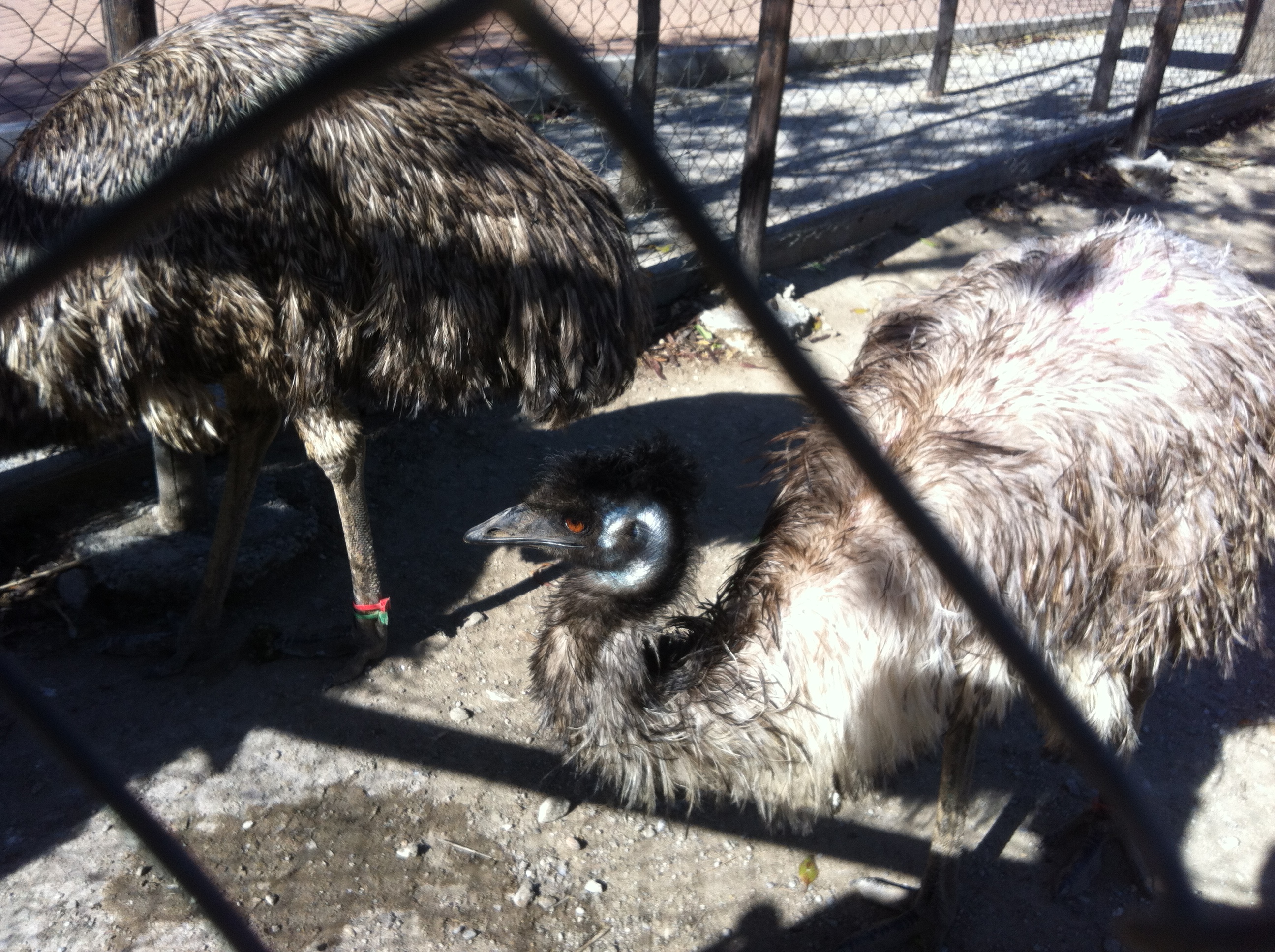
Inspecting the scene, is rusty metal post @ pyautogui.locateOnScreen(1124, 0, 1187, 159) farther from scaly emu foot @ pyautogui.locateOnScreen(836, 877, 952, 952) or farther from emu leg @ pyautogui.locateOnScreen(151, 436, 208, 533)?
emu leg @ pyautogui.locateOnScreen(151, 436, 208, 533)

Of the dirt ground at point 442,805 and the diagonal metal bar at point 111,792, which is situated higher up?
the diagonal metal bar at point 111,792

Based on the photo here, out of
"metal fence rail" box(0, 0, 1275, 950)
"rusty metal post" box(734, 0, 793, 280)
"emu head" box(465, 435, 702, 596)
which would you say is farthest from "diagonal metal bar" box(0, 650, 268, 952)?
"rusty metal post" box(734, 0, 793, 280)

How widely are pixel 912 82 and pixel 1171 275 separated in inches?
257

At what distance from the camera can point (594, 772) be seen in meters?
3.23

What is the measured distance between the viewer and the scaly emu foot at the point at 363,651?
3465 millimetres

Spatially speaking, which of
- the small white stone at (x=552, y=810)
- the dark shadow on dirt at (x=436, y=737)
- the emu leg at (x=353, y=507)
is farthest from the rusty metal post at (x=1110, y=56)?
the small white stone at (x=552, y=810)

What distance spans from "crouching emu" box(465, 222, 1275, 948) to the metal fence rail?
3.89 ft

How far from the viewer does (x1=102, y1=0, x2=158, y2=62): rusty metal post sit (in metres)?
3.27

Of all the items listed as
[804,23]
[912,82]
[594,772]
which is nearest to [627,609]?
[594,772]

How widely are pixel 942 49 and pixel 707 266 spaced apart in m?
8.32

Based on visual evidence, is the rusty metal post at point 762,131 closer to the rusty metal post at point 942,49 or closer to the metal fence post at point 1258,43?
the rusty metal post at point 942,49

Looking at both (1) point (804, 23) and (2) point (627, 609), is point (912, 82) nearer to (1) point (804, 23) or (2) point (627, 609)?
(1) point (804, 23)

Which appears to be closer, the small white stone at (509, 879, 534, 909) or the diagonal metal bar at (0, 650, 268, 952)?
the diagonal metal bar at (0, 650, 268, 952)

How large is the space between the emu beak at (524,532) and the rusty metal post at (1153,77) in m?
6.81
